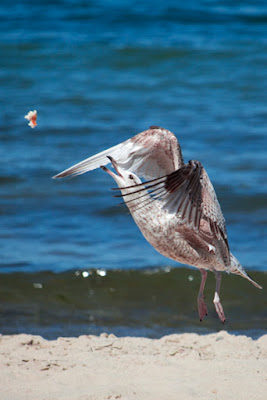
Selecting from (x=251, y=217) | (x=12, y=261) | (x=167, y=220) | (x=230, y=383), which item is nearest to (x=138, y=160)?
(x=167, y=220)

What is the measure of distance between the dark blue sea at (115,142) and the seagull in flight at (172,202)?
7.60 feet

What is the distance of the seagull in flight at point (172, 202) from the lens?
3.41 meters

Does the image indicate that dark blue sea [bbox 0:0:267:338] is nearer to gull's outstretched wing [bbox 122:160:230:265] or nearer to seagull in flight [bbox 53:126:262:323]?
seagull in flight [bbox 53:126:262:323]

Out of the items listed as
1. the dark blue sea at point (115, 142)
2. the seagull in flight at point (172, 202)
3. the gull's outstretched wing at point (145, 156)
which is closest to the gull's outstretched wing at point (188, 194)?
the seagull in flight at point (172, 202)

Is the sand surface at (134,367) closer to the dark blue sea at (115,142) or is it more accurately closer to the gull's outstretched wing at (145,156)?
the dark blue sea at (115,142)

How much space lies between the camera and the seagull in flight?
341 cm

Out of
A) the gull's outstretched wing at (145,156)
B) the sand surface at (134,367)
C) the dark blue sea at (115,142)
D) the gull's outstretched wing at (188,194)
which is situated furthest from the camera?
the dark blue sea at (115,142)

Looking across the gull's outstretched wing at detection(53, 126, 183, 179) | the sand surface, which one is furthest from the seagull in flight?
the sand surface

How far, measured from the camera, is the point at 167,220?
12.1ft

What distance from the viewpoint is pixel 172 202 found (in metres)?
3.43

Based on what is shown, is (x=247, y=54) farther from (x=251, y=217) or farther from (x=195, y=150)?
(x=251, y=217)

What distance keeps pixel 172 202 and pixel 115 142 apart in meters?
9.19

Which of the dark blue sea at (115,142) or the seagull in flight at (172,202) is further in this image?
the dark blue sea at (115,142)

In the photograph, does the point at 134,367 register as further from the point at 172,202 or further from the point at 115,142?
the point at 115,142
